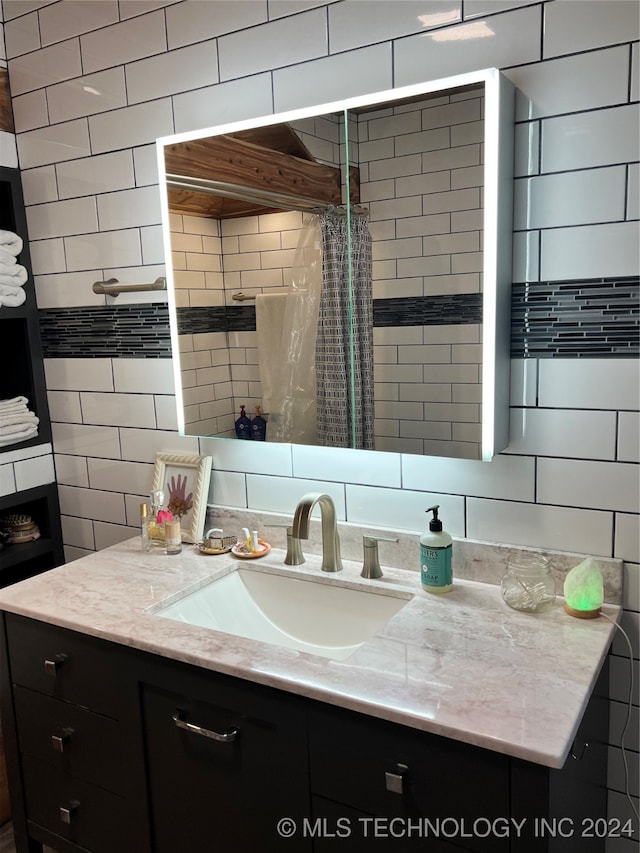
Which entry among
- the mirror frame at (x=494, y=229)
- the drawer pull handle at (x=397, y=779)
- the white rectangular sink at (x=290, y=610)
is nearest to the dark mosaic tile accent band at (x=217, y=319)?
the mirror frame at (x=494, y=229)

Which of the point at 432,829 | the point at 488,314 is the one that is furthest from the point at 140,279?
the point at 432,829

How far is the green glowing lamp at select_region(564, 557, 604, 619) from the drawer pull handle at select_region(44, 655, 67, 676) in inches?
42.6

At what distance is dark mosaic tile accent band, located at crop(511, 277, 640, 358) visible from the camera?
Answer: 1.35 meters

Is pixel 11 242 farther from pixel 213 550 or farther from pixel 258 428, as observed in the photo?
pixel 213 550

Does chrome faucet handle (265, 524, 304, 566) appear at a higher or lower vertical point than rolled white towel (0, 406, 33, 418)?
lower

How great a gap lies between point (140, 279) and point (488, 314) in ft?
3.42

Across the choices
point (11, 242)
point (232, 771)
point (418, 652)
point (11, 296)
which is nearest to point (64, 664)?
point (232, 771)

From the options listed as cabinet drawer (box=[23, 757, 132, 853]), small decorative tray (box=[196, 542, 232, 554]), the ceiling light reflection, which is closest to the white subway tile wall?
the ceiling light reflection

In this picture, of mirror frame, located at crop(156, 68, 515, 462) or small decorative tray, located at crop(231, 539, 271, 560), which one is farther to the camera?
small decorative tray, located at crop(231, 539, 271, 560)

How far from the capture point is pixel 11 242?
214 cm

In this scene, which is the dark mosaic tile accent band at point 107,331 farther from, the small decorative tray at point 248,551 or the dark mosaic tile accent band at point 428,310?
the dark mosaic tile accent band at point 428,310

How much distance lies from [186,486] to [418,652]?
91 centimetres

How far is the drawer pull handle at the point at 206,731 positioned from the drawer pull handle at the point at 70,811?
44 cm

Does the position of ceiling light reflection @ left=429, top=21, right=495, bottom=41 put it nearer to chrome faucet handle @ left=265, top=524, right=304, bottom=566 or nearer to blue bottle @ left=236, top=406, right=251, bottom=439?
blue bottle @ left=236, top=406, right=251, bottom=439
